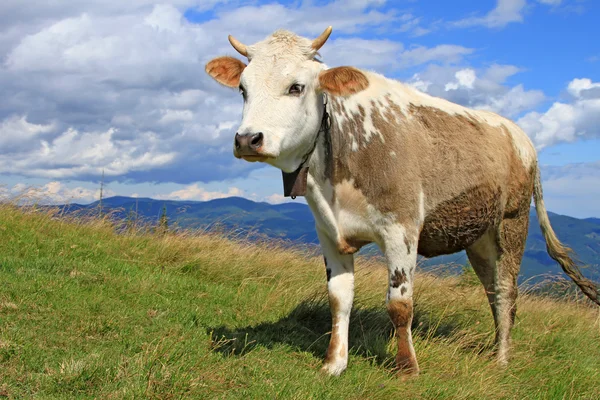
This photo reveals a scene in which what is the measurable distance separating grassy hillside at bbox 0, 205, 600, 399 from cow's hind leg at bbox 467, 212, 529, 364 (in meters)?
0.40

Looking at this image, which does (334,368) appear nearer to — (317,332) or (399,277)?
(399,277)

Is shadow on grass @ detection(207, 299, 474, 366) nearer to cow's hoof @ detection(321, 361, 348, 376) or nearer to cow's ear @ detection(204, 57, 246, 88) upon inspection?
cow's hoof @ detection(321, 361, 348, 376)

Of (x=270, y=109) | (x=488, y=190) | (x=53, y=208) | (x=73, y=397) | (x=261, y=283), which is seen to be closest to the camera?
(x=73, y=397)

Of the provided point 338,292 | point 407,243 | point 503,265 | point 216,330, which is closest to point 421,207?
point 407,243

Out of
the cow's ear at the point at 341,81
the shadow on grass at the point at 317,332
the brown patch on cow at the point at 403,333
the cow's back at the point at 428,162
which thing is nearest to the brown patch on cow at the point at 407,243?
the cow's back at the point at 428,162

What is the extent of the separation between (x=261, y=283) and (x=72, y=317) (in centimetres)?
325

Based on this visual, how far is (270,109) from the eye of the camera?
4898mm

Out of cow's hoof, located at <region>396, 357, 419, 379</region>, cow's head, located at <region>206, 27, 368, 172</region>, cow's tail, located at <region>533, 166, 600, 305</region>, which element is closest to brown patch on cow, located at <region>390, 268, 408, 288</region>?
cow's hoof, located at <region>396, 357, 419, 379</region>

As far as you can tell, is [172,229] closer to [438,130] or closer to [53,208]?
[53,208]

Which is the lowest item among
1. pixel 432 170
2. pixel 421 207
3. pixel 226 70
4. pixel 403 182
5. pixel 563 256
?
pixel 563 256

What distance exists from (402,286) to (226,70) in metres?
2.66

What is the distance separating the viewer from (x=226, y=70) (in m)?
5.80

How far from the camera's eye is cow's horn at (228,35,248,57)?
5.48 metres

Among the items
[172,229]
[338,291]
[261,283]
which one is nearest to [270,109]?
[338,291]
